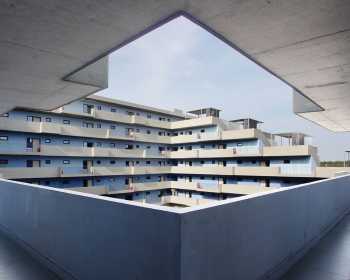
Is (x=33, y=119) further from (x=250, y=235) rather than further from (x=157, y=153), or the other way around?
(x=250, y=235)

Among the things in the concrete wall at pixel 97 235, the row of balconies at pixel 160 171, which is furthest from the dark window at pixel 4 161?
the concrete wall at pixel 97 235

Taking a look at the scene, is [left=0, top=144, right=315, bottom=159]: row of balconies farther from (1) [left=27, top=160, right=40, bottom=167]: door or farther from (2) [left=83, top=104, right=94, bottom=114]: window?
(2) [left=83, top=104, right=94, bottom=114]: window

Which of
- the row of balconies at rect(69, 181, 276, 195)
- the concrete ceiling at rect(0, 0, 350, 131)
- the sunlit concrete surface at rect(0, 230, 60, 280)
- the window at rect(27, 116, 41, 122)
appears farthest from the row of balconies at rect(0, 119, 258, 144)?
the sunlit concrete surface at rect(0, 230, 60, 280)

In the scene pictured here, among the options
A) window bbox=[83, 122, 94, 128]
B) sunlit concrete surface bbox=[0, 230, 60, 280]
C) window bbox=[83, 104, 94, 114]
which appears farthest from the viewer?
window bbox=[83, 122, 94, 128]

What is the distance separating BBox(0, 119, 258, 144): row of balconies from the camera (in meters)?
21.4

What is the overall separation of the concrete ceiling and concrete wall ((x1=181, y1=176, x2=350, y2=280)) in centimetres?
235

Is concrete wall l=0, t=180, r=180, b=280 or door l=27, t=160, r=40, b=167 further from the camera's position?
door l=27, t=160, r=40, b=167

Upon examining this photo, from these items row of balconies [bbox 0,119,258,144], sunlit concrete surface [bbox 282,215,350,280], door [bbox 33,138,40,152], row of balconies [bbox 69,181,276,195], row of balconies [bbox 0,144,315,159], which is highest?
row of balconies [bbox 0,119,258,144]

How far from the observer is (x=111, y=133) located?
2892cm

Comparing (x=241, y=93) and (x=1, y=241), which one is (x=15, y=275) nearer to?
(x=1, y=241)

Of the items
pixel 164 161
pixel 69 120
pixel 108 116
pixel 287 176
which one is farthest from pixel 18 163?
pixel 287 176

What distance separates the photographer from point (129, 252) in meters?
2.75

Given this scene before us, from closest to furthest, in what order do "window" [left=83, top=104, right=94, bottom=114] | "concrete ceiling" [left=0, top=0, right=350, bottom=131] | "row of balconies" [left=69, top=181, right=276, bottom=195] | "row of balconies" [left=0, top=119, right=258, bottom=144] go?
"concrete ceiling" [left=0, top=0, right=350, bottom=131] → "row of balconies" [left=0, top=119, right=258, bottom=144] → "row of balconies" [left=69, top=181, right=276, bottom=195] → "window" [left=83, top=104, right=94, bottom=114]

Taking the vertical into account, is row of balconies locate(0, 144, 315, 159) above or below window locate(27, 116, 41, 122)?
below
